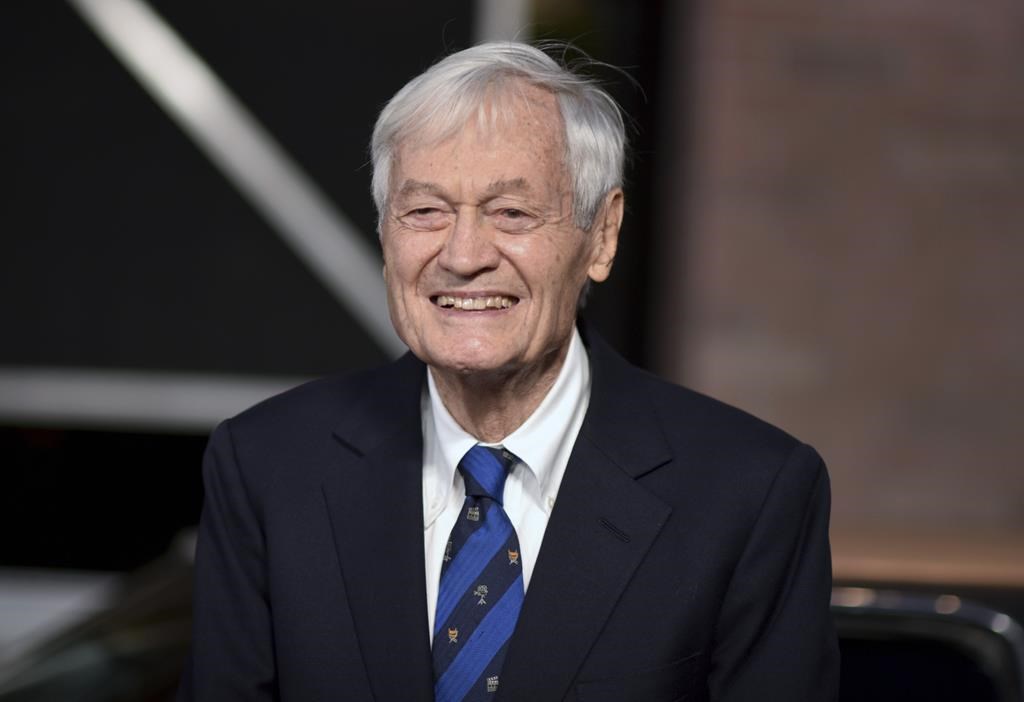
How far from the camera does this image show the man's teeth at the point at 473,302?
204 cm

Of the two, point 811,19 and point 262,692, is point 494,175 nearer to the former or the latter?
point 262,692

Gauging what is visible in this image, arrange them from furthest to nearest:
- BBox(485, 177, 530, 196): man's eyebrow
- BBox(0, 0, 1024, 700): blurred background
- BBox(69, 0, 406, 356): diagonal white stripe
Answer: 1. BBox(69, 0, 406, 356): diagonal white stripe
2. BBox(0, 0, 1024, 700): blurred background
3. BBox(485, 177, 530, 196): man's eyebrow

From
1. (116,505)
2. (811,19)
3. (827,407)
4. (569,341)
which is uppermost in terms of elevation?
(811,19)

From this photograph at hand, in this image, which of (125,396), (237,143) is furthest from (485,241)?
(125,396)

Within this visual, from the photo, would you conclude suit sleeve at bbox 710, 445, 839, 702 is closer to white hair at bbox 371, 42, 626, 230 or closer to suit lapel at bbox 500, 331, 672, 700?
suit lapel at bbox 500, 331, 672, 700

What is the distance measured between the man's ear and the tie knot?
29 cm

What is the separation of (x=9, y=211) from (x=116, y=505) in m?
1.49

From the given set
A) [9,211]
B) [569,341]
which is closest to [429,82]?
[569,341]

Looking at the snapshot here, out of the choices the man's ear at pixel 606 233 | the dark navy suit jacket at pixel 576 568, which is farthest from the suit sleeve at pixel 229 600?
the man's ear at pixel 606 233

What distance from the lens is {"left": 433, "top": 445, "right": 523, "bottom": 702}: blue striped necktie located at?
2.06m

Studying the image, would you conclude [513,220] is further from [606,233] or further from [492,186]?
[606,233]

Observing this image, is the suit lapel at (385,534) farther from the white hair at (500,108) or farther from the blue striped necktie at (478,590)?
the white hair at (500,108)

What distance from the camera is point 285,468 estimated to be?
85.7 inches

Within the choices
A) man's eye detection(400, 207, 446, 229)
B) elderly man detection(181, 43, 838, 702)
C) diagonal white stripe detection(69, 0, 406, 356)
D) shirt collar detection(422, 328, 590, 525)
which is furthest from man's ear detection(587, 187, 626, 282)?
diagonal white stripe detection(69, 0, 406, 356)
